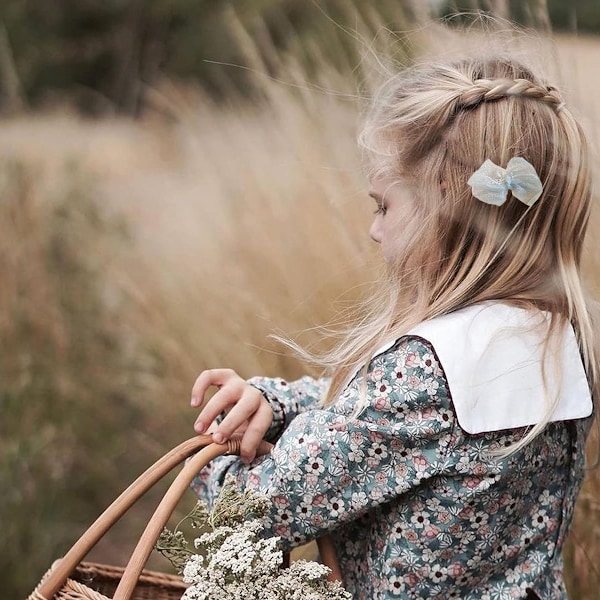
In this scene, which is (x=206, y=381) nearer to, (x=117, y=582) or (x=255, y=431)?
(x=255, y=431)

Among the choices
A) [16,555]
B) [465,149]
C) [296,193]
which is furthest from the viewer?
[296,193]

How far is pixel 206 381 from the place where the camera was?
1.66 m

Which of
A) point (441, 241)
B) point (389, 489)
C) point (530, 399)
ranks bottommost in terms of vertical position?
point (389, 489)

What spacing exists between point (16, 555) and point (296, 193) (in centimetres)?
142

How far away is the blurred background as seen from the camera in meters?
2.39

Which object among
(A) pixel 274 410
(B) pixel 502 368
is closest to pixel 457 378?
(B) pixel 502 368

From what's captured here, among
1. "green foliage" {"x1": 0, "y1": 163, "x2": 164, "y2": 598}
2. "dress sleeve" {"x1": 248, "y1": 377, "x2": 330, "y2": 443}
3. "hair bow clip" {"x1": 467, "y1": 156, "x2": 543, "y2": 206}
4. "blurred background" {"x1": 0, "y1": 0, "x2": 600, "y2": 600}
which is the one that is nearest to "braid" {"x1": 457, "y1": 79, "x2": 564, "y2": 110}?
"hair bow clip" {"x1": 467, "y1": 156, "x2": 543, "y2": 206}

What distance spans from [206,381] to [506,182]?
589mm

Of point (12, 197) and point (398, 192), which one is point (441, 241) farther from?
point (12, 197)

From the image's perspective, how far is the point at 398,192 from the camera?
64.3 inches

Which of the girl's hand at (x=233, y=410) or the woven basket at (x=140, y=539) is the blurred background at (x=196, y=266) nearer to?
the girl's hand at (x=233, y=410)

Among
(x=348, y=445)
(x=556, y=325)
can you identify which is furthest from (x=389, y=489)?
(x=556, y=325)

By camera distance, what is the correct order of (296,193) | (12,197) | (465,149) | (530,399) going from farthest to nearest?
(12,197) < (296,193) < (465,149) < (530,399)

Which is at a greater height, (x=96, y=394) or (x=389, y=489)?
(x=389, y=489)
